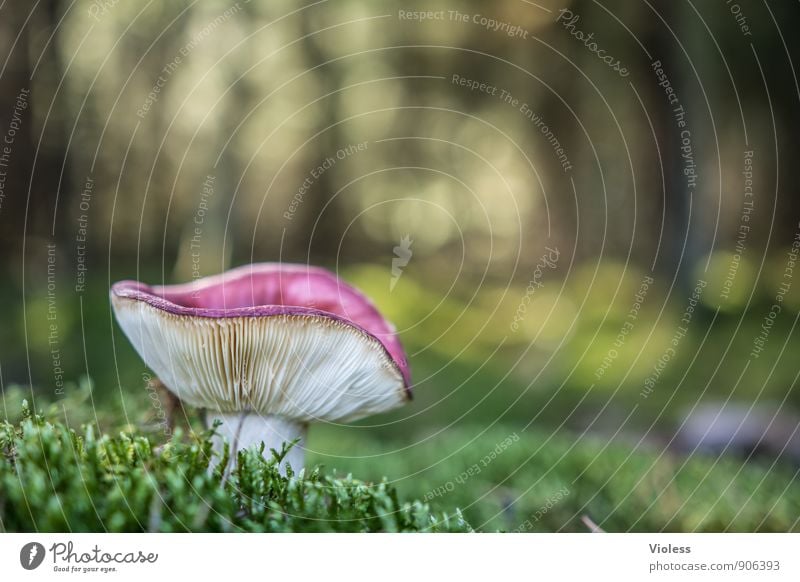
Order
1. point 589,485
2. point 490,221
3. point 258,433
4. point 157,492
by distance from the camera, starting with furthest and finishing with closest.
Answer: point 490,221 → point 589,485 → point 258,433 → point 157,492

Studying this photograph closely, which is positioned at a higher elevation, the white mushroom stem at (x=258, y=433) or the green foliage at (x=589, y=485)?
the white mushroom stem at (x=258, y=433)

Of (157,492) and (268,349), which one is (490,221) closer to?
(268,349)

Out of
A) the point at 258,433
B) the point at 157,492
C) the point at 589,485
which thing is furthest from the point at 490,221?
the point at 157,492

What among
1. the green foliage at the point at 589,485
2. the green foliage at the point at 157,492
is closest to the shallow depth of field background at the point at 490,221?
the green foliage at the point at 589,485

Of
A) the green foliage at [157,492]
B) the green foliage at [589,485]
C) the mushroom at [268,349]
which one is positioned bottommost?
the green foliage at [589,485]

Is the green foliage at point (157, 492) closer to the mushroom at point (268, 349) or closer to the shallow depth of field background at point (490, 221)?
the mushroom at point (268, 349)
